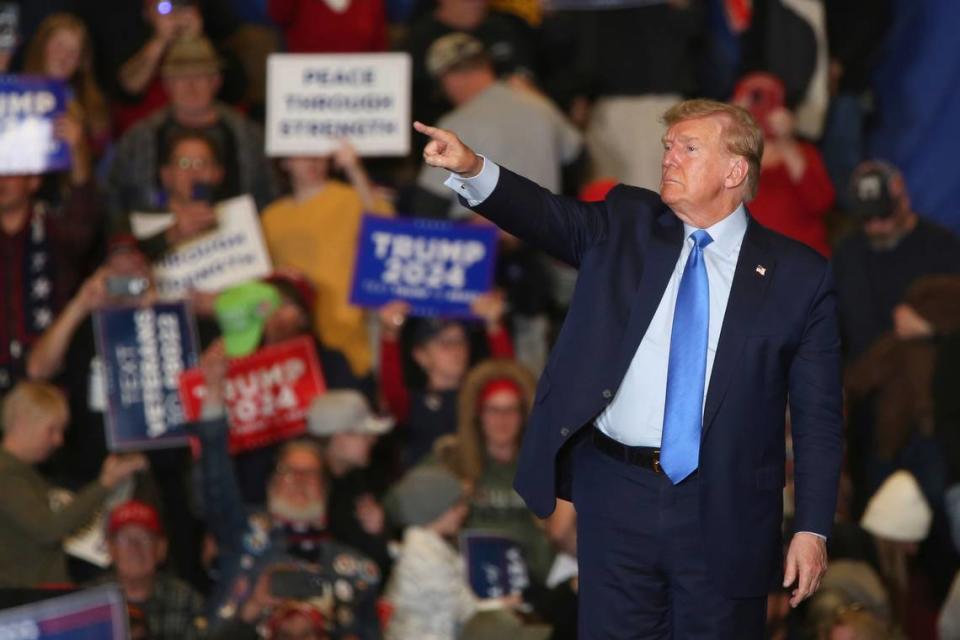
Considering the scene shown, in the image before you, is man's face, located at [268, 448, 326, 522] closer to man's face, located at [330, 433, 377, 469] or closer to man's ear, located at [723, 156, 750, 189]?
man's face, located at [330, 433, 377, 469]

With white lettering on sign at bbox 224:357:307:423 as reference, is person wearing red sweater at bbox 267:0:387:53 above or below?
above

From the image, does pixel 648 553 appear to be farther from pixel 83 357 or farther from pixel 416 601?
pixel 83 357

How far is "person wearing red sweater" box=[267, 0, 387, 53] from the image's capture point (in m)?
8.68

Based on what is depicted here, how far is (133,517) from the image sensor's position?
681 centimetres

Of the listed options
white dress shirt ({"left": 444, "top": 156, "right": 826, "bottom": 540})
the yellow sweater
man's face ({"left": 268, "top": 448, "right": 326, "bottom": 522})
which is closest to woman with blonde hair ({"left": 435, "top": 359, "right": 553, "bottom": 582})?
man's face ({"left": 268, "top": 448, "right": 326, "bottom": 522})

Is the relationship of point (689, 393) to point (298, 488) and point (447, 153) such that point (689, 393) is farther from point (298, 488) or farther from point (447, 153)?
point (298, 488)

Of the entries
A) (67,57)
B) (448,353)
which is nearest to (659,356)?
(448,353)

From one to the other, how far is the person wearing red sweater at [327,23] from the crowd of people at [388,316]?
12 millimetres

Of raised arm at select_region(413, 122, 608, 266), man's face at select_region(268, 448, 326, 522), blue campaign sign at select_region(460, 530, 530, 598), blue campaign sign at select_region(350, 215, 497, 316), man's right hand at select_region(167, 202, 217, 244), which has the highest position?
raised arm at select_region(413, 122, 608, 266)

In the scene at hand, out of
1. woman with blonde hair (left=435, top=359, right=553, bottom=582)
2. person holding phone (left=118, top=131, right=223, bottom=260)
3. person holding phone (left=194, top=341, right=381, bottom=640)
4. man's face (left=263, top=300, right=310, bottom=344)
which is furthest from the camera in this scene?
person holding phone (left=118, top=131, right=223, bottom=260)

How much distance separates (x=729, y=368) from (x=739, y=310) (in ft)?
0.43

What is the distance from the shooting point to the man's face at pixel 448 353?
7.75 metres

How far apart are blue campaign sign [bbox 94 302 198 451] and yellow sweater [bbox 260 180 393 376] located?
714 mm

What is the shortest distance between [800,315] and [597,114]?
186 inches
